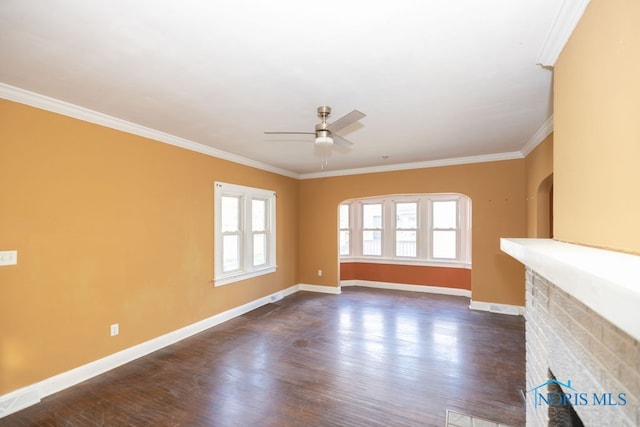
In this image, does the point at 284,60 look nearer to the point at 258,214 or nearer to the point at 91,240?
the point at 91,240

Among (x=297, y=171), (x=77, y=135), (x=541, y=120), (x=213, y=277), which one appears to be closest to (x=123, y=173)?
(x=77, y=135)

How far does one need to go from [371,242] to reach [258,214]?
10.1ft

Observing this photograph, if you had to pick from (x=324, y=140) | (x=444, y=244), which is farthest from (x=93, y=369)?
(x=444, y=244)

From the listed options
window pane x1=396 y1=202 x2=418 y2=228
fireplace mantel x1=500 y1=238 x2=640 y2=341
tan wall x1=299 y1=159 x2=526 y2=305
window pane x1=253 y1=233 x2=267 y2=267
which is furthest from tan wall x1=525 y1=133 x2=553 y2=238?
window pane x1=253 y1=233 x2=267 y2=267

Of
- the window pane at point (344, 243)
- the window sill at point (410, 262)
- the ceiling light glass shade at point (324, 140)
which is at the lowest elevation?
the window sill at point (410, 262)

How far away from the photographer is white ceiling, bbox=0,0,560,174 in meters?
1.56

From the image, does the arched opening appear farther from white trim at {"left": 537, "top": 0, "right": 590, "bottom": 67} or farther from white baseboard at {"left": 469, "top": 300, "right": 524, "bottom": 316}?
white trim at {"left": 537, "top": 0, "right": 590, "bottom": 67}

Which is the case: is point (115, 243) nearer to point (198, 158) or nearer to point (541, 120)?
point (198, 158)

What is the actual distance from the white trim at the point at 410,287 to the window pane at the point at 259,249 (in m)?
2.39

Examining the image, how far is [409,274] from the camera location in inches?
264

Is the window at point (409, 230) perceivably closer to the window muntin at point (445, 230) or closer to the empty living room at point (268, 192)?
the window muntin at point (445, 230)

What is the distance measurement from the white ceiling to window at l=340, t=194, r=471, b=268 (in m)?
3.27

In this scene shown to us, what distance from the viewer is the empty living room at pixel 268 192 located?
1261mm

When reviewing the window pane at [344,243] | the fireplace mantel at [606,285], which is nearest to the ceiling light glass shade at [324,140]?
the fireplace mantel at [606,285]
